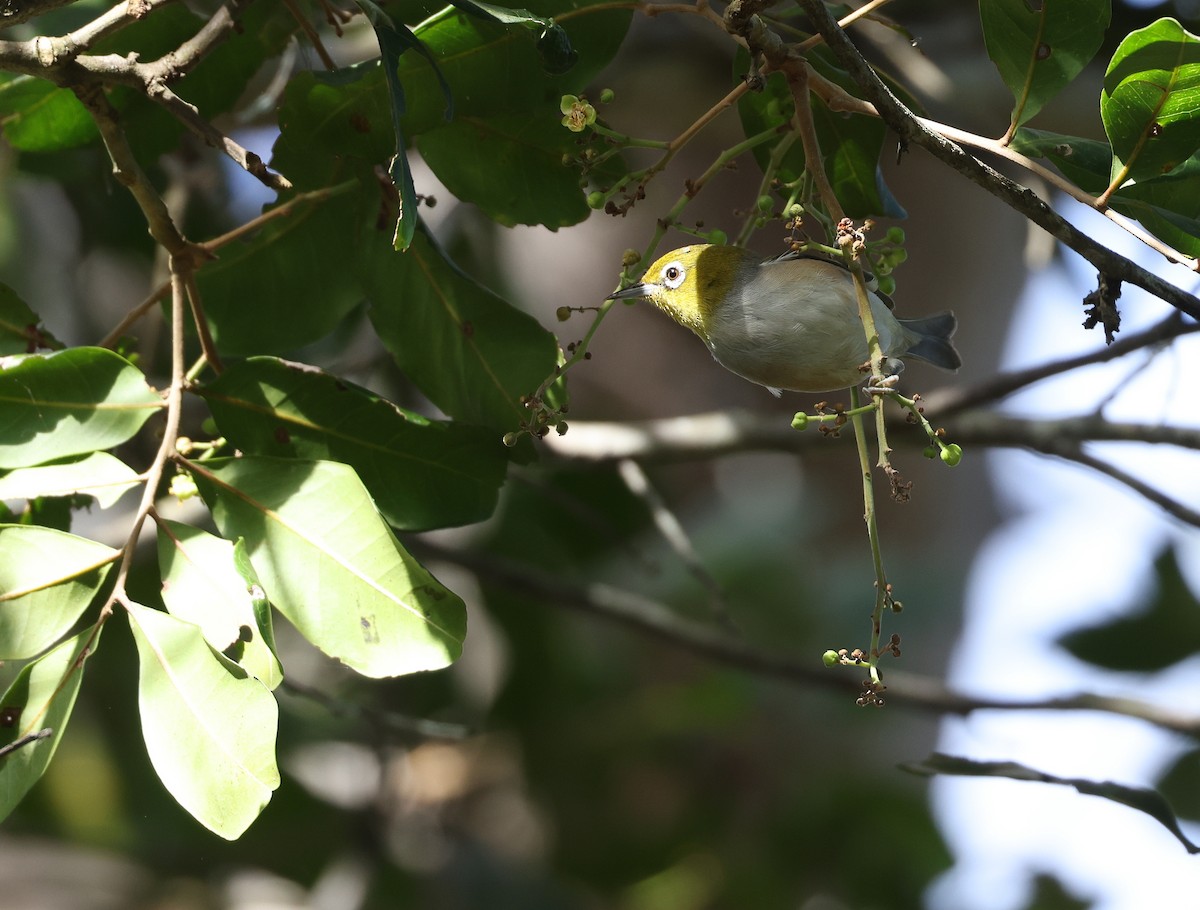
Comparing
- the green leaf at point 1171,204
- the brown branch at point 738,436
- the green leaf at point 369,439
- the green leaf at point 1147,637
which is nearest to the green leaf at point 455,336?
the green leaf at point 369,439

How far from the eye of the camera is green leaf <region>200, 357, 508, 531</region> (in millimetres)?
1328

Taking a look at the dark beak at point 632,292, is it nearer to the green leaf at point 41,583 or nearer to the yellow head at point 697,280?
the yellow head at point 697,280

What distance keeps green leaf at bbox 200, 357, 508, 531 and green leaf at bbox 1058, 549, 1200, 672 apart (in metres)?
2.16

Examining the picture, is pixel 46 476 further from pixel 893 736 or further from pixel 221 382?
pixel 893 736

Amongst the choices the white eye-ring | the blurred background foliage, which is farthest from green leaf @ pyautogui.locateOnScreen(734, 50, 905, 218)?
the blurred background foliage

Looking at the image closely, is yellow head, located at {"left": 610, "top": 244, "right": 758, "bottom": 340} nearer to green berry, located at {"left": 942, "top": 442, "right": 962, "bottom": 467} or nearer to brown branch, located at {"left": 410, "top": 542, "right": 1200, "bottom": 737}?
green berry, located at {"left": 942, "top": 442, "right": 962, "bottom": 467}

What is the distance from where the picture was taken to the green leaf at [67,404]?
118 centimetres

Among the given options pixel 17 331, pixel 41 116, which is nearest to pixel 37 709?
pixel 17 331

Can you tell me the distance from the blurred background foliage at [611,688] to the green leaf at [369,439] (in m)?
1.04

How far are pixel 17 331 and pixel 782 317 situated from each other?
97 centimetres

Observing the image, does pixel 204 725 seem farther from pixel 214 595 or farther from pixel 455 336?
pixel 455 336

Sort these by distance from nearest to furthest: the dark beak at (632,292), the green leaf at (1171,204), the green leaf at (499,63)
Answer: the green leaf at (1171,204) < the green leaf at (499,63) < the dark beak at (632,292)

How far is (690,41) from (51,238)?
2344mm

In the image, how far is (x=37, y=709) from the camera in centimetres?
110
